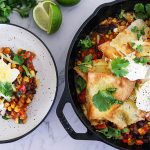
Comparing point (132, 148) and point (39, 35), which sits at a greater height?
point (39, 35)

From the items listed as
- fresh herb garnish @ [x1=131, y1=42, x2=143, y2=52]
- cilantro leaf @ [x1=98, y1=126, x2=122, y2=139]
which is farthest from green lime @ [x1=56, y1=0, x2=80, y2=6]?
cilantro leaf @ [x1=98, y1=126, x2=122, y2=139]

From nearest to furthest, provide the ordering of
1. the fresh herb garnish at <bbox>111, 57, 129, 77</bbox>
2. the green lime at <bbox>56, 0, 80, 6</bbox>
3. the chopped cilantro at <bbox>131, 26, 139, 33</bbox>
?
the fresh herb garnish at <bbox>111, 57, 129, 77</bbox>, the chopped cilantro at <bbox>131, 26, 139, 33</bbox>, the green lime at <bbox>56, 0, 80, 6</bbox>

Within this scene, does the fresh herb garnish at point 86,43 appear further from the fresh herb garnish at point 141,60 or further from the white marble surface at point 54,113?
the fresh herb garnish at point 141,60

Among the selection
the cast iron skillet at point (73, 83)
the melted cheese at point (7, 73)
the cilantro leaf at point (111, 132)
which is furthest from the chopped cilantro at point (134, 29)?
the melted cheese at point (7, 73)

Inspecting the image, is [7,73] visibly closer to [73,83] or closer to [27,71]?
[27,71]

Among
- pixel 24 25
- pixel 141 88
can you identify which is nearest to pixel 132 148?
pixel 141 88

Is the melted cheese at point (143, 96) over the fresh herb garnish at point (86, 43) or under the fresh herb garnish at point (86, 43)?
under

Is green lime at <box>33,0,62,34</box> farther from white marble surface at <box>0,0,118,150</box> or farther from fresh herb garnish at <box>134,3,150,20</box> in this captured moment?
fresh herb garnish at <box>134,3,150,20</box>

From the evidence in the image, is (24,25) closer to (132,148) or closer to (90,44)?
(90,44)
